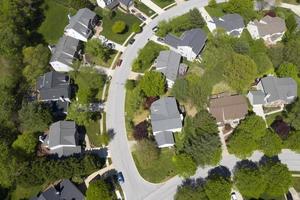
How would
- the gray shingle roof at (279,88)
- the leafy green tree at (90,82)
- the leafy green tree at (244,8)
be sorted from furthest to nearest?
the leafy green tree at (244,8), the leafy green tree at (90,82), the gray shingle roof at (279,88)

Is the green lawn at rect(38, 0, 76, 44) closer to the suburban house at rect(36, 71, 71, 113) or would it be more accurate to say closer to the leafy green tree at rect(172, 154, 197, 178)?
the suburban house at rect(36, 71, 71, 113)

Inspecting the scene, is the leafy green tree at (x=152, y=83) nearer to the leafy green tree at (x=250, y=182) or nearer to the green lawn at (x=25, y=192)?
the leafy green tree at (x=250, y=182)

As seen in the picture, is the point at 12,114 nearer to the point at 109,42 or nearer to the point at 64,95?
the point at 64,95

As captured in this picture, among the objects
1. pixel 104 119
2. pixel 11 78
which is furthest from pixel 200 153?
pixel 11 78

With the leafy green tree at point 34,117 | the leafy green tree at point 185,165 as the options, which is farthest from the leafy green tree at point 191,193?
the leafy green tree at point 34,117

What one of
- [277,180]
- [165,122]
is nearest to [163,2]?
[165,122]

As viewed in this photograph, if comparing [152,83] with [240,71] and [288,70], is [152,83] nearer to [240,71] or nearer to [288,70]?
[240,71]
